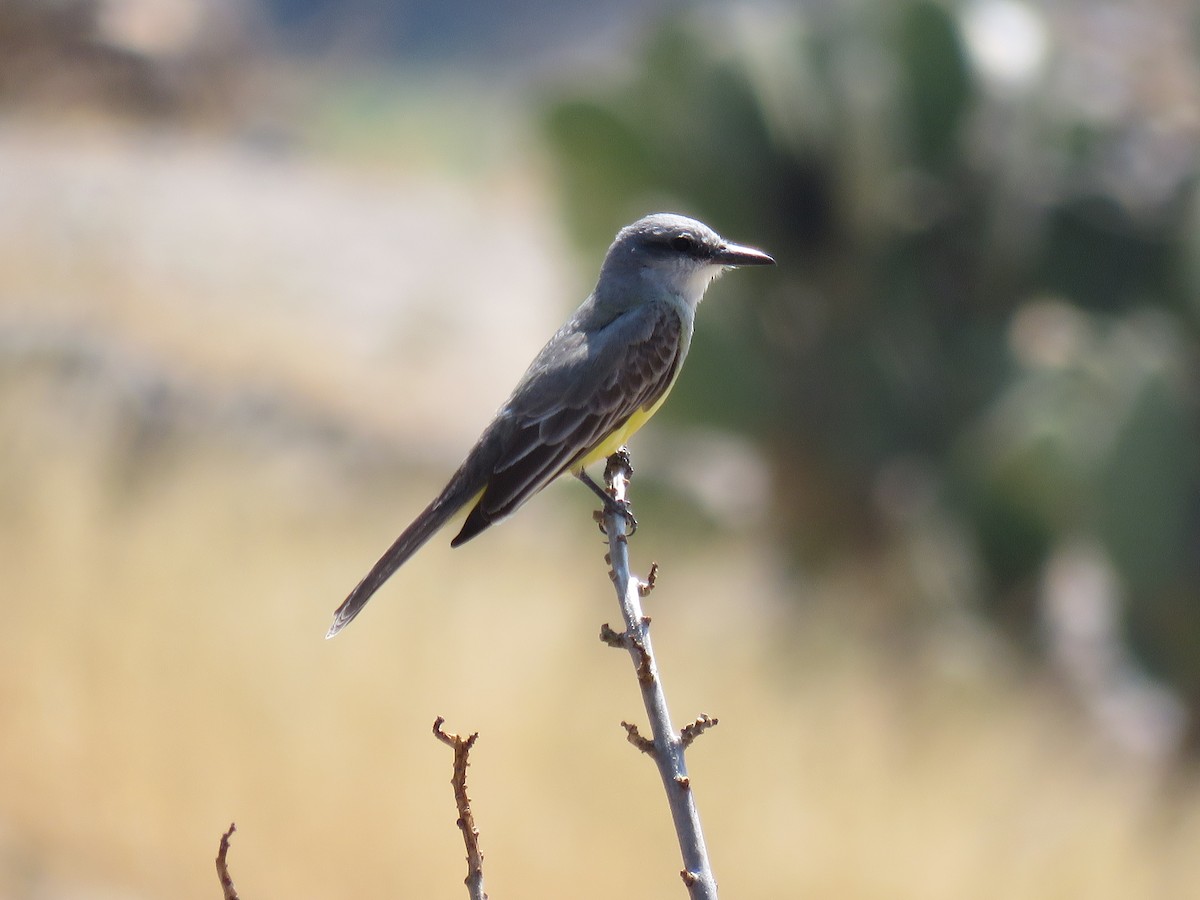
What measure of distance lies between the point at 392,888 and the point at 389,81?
2117 centimetres

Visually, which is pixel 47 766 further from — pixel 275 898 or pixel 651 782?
pixel 651 782

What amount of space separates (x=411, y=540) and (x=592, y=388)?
589 millimetres

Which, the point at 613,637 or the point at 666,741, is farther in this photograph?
the point at 613,637

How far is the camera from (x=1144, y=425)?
6586 mm

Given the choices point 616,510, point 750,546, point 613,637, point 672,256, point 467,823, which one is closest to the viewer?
point 467,823

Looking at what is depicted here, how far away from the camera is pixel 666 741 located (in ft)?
7.16

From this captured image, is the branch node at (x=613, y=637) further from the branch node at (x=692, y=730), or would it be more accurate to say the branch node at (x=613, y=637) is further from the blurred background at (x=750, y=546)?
the blurred background at (x=750, y=546)

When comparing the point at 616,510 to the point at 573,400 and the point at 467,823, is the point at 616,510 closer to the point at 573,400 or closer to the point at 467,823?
the point at 573,400

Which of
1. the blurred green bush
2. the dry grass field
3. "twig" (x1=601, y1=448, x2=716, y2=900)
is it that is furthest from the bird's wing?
the blurred green bush

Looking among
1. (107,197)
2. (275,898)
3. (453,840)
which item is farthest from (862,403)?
(107,197)

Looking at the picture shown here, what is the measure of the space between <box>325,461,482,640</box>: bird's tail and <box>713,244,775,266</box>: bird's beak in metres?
0.89

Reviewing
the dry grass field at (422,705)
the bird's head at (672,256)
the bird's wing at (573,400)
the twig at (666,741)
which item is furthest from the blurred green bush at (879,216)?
the twig at (666,741)

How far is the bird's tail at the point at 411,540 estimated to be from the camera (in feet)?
10.1

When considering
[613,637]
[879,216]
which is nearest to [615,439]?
[613,637]
